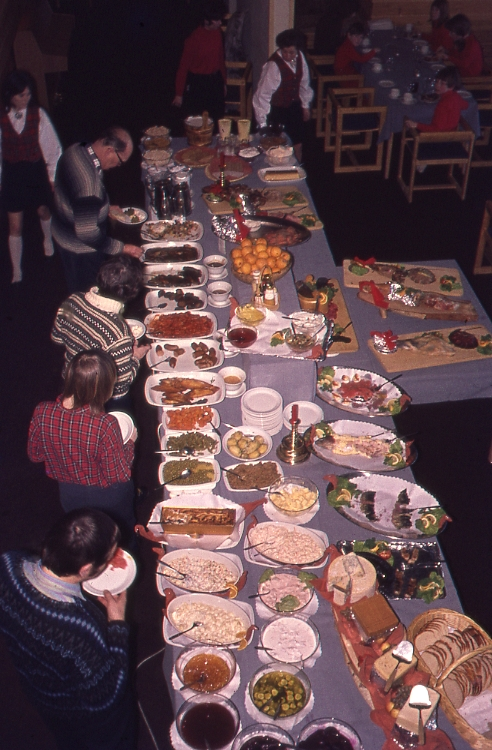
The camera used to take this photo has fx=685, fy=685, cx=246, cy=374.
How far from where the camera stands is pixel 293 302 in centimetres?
423

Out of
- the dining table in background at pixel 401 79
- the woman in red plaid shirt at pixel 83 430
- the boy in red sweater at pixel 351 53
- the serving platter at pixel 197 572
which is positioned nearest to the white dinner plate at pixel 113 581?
the serving platter at pixel 197 572

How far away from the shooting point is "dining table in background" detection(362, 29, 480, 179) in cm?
785

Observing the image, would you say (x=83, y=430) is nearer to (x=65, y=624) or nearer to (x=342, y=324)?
(x=65, y=624)

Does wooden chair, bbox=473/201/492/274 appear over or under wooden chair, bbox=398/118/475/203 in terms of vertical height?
under

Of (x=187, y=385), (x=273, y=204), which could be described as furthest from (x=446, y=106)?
(x=187, y=385)

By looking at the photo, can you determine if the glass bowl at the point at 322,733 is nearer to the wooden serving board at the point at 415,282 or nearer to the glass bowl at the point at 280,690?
the glass bowl at the point at 280,690

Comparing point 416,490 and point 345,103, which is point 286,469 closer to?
point 416,490

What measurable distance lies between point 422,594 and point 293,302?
1.93 m

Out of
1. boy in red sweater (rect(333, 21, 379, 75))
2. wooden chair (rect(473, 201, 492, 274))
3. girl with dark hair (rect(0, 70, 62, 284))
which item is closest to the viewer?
girl with dark hair (rect(0, 70, 62, 284))

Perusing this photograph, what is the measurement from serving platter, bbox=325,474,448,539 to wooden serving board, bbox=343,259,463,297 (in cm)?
205

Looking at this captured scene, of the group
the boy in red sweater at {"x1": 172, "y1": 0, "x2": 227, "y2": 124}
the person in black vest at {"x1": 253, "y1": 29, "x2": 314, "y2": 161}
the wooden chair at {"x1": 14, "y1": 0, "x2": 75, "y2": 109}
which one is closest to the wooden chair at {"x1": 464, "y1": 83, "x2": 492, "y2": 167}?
the person in black vest at {"x1": 253, "y1": 29, "x2": 314, "y2": 161}

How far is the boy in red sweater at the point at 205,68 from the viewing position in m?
7.24

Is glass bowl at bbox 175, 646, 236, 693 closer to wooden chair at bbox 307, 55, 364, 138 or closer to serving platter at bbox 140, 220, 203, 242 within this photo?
serving platter at bbox 140, 220, 203, 242

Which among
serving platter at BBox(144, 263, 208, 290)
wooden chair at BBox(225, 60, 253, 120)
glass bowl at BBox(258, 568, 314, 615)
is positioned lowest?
glass bowl at BBox(258, 568, 314, 615)
